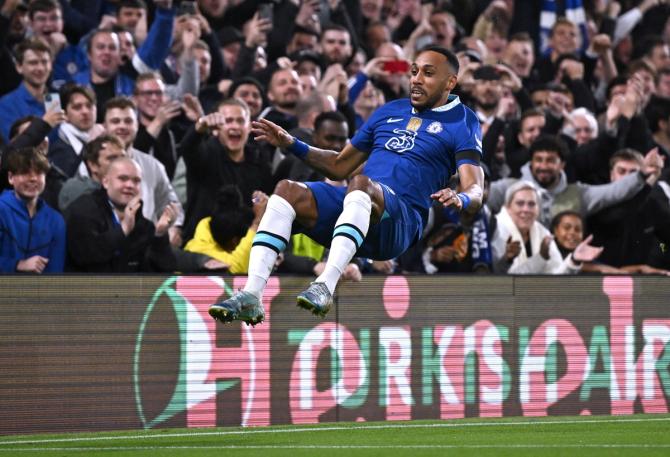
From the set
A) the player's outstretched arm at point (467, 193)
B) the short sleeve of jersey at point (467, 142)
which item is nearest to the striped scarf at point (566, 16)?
the short sleeve of jersey at point (467, 142)

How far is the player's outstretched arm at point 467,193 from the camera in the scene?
747 cm

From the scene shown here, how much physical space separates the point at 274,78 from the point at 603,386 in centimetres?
453

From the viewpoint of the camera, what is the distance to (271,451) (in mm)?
7914

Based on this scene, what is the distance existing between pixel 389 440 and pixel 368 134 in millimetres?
2109

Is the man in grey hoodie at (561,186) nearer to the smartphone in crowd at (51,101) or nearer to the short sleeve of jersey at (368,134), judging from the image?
the short sleeve of jersey at (368,134)

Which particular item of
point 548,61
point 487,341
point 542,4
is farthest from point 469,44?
point 487,341

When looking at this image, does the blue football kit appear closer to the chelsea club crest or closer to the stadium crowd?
the chelsea club crest

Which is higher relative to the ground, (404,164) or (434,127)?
(434,127)

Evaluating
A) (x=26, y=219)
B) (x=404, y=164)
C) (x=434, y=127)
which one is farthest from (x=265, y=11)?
(x=404, y=164)

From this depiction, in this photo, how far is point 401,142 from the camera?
28.4 ft

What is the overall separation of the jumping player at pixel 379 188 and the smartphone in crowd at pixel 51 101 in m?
3.01

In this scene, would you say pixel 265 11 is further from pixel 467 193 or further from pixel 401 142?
pixel 467 193

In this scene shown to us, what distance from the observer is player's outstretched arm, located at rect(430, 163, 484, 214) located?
7473mm

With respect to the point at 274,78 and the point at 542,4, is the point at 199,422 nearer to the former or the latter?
the point at 274,78
